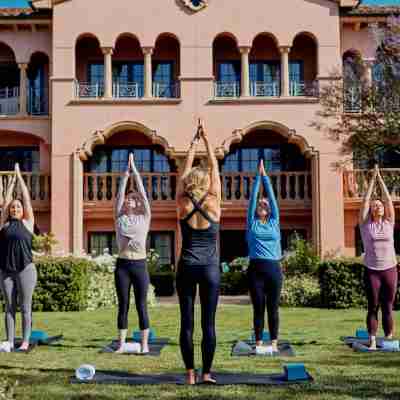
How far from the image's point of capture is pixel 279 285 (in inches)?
325

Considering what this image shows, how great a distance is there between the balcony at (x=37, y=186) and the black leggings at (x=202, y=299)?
55.4 feet

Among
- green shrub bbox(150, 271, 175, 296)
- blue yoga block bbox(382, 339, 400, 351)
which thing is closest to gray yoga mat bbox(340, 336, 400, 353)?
blue yoga block bbox(382, 339, 400, 351)

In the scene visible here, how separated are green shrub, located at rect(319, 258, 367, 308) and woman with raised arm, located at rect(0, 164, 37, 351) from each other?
8449mm

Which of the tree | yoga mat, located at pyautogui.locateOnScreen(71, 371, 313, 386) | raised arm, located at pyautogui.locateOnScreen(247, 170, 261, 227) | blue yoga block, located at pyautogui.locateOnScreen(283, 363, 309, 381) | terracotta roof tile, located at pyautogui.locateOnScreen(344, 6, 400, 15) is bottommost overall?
yoga mat, located at pyautogui.locateOnScreen(71, 371, 313, 386)

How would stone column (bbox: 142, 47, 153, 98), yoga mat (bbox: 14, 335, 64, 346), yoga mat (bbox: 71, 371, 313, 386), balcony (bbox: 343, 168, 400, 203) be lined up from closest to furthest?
1. yoga mat (bbox: 71, 371, 313, 386)
2. yoga mat (bbox: 14, 335, 64, 346)
3. balcony (bbox: 343, 168, 400, 203)
4. stone column (bbox: 142, 47, 153, 98)

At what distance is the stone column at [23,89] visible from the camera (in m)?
22.7

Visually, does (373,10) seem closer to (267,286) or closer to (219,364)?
(267,286)

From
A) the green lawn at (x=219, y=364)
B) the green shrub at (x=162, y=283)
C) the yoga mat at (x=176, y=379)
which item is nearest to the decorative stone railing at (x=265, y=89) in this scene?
the green shrub at (x=162, y=283)

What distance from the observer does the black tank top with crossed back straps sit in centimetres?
596

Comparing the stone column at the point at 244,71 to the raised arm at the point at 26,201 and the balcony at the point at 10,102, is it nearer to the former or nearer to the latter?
the balcony at the point at 10,102

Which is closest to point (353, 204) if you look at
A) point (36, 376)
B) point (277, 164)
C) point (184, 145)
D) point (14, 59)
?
point (277, 164)

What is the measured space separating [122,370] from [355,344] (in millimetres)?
3388

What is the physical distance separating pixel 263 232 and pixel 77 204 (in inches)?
557

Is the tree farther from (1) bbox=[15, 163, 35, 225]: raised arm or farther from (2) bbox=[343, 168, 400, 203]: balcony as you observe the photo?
(1) bbox=[15, 163, 35, 225]: raised arm
